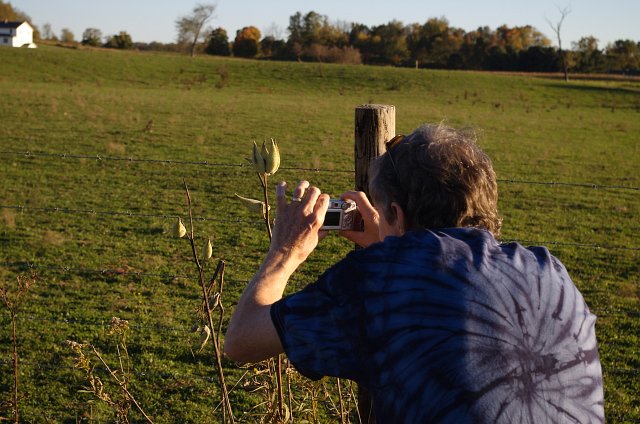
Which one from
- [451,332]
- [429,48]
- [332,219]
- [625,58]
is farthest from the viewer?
[429,48]

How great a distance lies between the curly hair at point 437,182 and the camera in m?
1.77

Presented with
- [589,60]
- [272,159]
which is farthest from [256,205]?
[589,60]

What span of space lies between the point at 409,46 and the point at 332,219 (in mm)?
69624

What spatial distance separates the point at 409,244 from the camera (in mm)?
1687

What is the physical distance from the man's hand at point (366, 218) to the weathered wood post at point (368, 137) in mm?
645

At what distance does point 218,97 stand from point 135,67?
43.7 feet

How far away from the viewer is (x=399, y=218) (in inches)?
72.3

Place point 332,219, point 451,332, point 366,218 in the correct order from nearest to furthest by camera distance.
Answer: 1. point 451,332
2. point 332,219
3. point 366,218

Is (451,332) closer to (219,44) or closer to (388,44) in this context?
(388,44)

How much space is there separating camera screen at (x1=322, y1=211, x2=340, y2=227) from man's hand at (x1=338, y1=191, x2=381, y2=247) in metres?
0.14

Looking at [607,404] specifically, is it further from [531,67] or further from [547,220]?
[531,67]

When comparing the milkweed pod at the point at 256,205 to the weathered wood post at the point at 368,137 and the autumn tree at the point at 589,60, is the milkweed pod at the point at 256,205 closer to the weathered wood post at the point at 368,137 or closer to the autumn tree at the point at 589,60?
the weathered wood post at the point at 368,137

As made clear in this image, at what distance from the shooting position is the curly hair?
5.81 feet

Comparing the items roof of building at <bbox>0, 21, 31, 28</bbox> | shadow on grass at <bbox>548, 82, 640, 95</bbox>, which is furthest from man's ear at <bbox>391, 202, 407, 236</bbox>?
roof of building at <bbox>0, 21, 31, 28</bbox>
